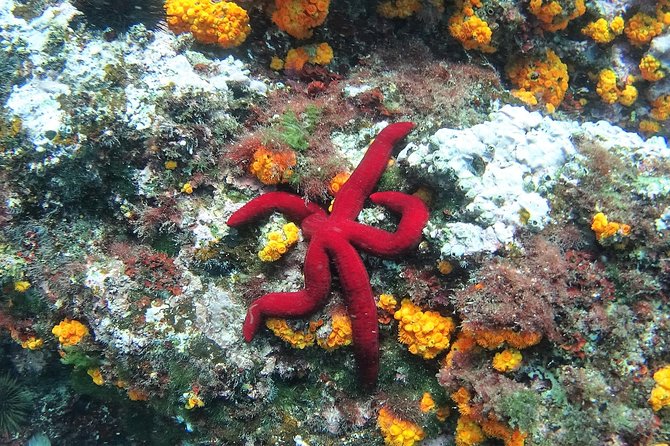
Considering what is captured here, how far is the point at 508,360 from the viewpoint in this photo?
13.0 feet

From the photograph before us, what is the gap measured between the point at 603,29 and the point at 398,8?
2929mm

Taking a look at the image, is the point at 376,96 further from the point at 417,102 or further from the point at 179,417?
the point at 179,417

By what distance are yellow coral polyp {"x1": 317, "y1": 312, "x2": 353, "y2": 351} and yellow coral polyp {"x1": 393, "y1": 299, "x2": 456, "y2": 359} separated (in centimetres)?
51

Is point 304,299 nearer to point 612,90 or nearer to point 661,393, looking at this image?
point 661,393

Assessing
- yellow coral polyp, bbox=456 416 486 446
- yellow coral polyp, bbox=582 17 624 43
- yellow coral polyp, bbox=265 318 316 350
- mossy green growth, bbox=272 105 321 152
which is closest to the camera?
yellow coral polyp, bbox=456 416 486 446

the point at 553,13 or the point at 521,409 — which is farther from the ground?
the point at 553,13

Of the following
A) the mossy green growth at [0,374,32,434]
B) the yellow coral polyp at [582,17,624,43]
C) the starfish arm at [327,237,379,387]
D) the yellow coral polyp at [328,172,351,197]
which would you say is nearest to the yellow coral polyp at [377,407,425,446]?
the starfish arm at [327,237,379,387]

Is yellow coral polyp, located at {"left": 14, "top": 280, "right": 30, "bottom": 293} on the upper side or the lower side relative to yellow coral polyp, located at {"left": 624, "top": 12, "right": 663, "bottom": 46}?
lower

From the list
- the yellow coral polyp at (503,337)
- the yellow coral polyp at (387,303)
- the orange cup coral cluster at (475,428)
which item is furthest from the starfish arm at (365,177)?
the orange cup coral cluster at (475,428)

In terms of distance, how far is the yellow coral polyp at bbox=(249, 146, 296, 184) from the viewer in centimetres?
492

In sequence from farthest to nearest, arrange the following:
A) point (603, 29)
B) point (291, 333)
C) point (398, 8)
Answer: point (603, 29)
point (398, 8)
point (291, 333)

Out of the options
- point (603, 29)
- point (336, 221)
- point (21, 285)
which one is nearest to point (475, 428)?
point (336, 221)

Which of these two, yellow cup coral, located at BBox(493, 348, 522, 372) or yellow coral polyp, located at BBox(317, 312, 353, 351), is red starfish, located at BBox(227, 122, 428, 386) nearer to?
yellow coral polyp, located at BBox(317, 312, 353, 351)

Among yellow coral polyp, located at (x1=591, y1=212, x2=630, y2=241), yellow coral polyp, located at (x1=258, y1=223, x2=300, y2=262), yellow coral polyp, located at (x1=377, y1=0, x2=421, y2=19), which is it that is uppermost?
yellow coral polyp, located at (x1=377, y1=0, x2=421, y2=19)
